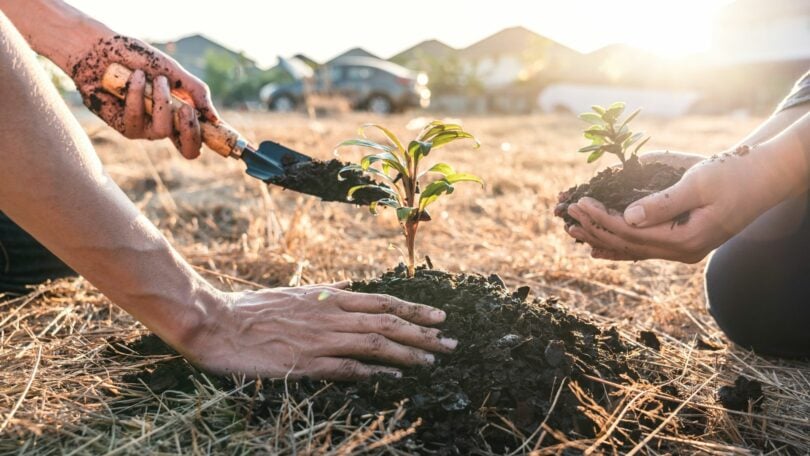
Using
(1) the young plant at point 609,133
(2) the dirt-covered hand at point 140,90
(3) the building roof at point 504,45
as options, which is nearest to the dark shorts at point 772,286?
(1) the young plant at point 609,133

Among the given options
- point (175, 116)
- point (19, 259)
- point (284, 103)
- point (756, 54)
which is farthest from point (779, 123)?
point (756, 54)

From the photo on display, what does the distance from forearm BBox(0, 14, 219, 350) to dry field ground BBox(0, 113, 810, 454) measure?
26 cm

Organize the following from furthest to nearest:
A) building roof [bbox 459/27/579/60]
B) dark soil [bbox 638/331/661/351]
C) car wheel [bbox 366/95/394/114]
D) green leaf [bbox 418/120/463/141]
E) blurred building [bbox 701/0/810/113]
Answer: building roof [bbox 459/27/579/60] < blurred building [bbox 701/0/810/113] < car wheel [bbox 366/95/394/114] < dark soil [bbox 638/331/661/351] < green leaf [bbox 418/120/463/141]

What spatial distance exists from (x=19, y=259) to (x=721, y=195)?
2639 mm

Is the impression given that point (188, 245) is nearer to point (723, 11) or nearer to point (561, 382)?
point (561, 382)

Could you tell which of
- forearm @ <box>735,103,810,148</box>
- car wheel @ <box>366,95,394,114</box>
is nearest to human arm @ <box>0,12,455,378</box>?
forearm @ <box>735,103,810,148</box>

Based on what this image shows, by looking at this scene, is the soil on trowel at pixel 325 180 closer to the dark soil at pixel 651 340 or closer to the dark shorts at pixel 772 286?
the dark soil at pixel 651 340

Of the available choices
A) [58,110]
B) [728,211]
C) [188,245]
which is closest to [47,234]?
[58,110]

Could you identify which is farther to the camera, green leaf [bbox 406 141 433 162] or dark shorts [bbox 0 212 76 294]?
dark shorts [bbox 0 212 76 294]

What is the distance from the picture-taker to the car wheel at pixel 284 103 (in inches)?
758

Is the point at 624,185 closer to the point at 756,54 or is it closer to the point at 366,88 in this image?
the point at 366,88

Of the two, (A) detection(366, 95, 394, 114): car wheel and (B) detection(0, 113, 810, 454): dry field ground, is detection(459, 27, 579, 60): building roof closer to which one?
(A) detection(366, 95, 394, 114): car wheel

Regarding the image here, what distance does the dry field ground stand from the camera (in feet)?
4.96

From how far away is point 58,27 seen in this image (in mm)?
2309
